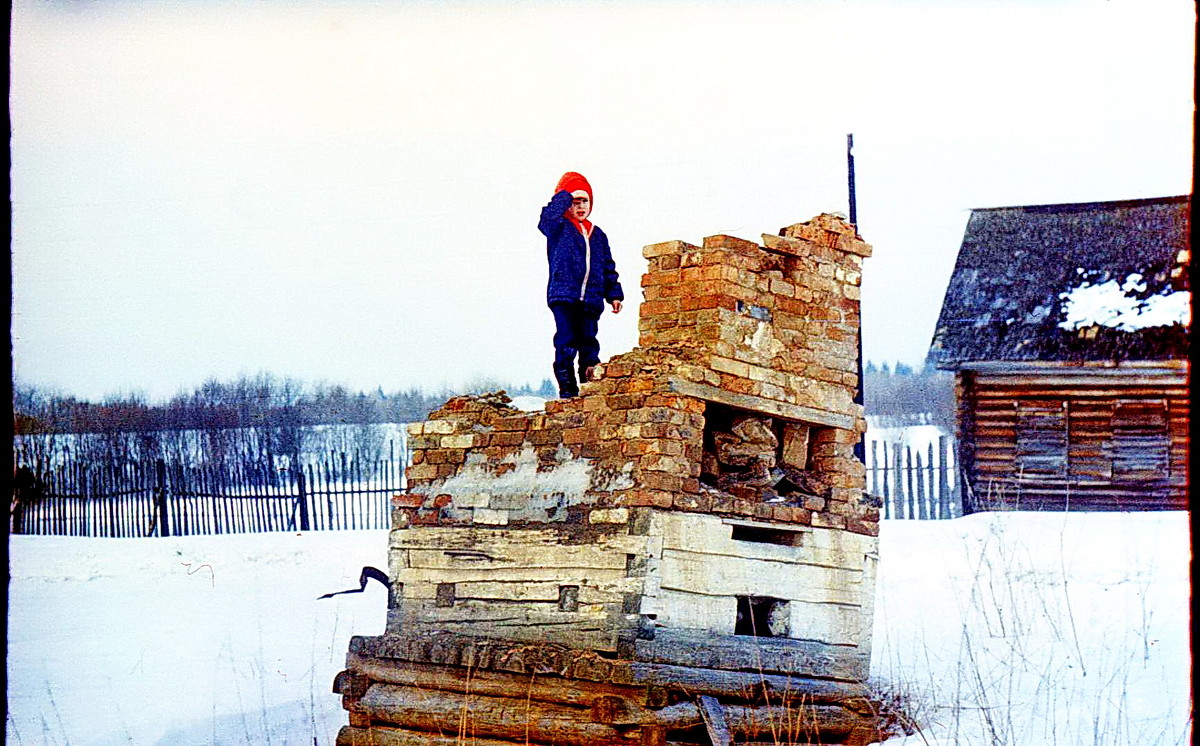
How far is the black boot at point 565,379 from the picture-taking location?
8.27 metres

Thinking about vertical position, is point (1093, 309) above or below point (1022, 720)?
above

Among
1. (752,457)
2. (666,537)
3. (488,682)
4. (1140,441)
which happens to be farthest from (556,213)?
(1140,441)

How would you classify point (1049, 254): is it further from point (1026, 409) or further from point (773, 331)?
point (773, 331)

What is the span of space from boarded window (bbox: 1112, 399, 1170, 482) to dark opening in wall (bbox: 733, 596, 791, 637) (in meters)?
12.1

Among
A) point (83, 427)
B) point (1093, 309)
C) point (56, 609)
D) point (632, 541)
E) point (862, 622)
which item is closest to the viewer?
point (632, 541)

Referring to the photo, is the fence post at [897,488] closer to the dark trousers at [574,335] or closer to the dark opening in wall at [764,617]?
the dark trousers at [574,335]

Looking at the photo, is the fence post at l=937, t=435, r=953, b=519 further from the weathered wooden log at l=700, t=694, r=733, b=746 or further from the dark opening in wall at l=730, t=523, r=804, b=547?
the weathered wooden log at l=700, t=694, r=733, b=746

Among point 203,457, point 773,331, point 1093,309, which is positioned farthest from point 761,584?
point 203,457

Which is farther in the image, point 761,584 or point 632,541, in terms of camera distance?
point 761,584

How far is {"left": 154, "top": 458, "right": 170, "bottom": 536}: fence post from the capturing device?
20266 millimetres

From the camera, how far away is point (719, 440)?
24.6ft

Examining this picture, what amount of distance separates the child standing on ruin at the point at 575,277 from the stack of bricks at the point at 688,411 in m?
0.51

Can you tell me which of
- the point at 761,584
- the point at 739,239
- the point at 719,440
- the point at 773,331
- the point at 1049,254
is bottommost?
the point at 761,584

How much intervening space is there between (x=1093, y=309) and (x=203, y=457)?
13.2 metres
